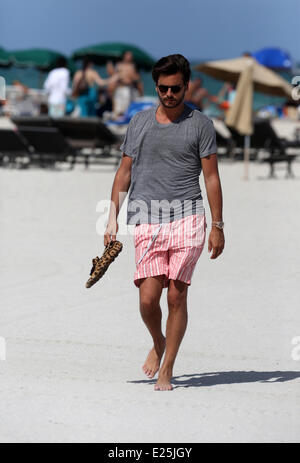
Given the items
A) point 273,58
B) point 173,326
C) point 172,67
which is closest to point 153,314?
point 173,326

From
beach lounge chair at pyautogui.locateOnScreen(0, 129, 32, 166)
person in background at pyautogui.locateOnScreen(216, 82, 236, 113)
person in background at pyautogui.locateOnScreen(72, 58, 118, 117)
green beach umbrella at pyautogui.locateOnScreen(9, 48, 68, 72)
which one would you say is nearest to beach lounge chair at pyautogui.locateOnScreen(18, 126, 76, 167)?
beach lounge chair at pyautogui.locateOnScreen(0, 129, 32, 166)

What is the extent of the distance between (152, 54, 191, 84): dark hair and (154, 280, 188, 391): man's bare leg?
39.6 inches

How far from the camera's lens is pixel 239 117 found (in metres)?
18.2

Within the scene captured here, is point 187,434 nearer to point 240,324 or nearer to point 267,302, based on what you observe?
point 240,324

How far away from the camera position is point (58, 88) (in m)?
24.1

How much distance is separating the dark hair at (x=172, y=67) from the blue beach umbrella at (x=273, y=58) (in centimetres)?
3241

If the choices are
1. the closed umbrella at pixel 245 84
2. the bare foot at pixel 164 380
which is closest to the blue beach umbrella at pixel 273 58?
the closed umbrella at pixel 245 84

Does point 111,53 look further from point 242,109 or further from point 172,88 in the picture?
point 172,88

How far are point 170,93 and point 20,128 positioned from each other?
611 inches

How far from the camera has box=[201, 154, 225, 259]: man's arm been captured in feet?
17.5

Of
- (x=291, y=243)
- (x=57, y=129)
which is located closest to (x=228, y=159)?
(x=57, y=129)

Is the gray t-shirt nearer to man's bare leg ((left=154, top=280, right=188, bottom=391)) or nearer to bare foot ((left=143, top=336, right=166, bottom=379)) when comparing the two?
man's bare leg ((left=154, top=280, right=188, bottom=391))

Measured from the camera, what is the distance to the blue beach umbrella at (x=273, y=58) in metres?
37.3

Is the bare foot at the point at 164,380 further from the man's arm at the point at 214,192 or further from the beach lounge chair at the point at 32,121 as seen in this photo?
the beach lounge chair at the point at 32,121
